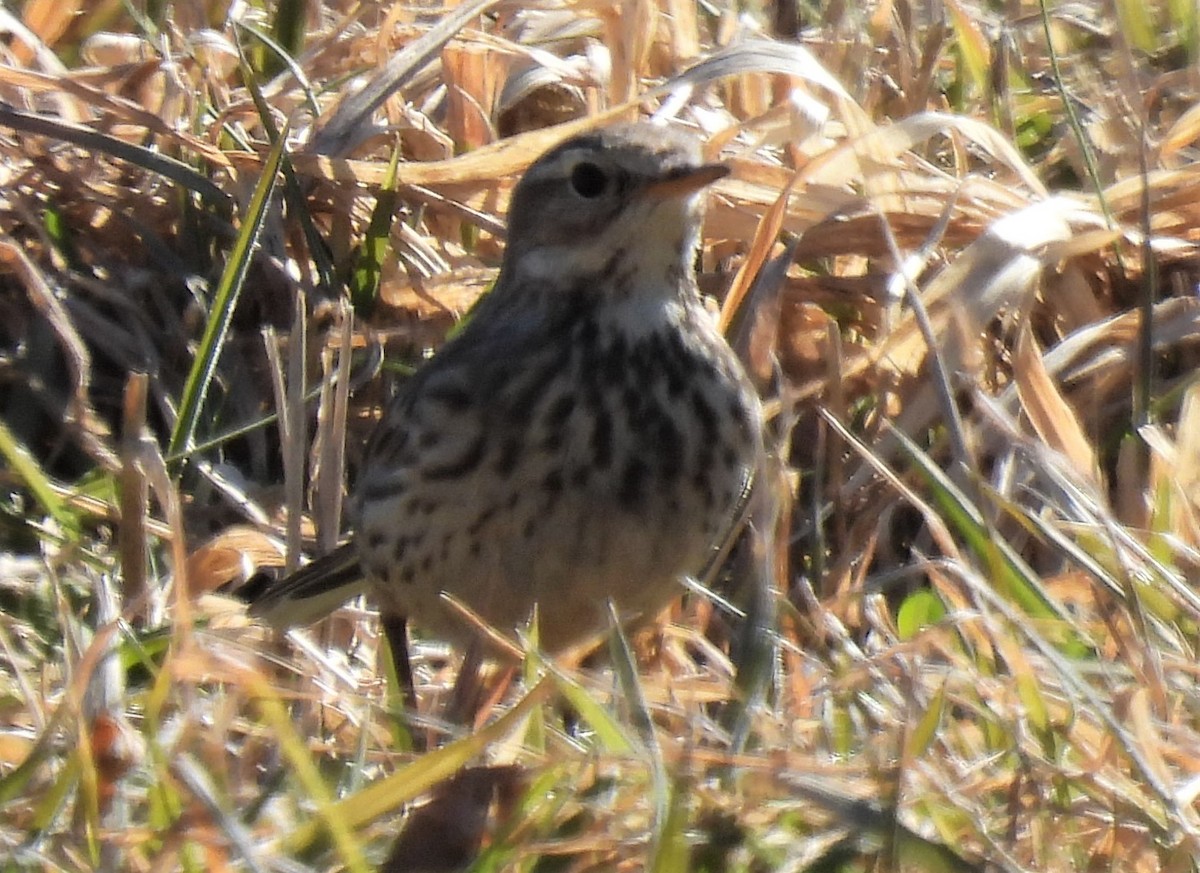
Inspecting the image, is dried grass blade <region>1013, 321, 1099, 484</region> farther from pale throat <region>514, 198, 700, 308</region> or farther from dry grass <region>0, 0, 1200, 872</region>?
pale throat <region>514, 198, 700, 308</region>

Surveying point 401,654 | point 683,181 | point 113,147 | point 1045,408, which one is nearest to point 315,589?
point 401,654

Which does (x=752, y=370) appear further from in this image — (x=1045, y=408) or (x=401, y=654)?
(x=401, y=654)

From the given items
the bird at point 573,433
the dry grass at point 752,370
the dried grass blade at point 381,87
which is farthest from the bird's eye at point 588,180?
the dried grass blade at point 381,87

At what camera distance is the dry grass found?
290cm

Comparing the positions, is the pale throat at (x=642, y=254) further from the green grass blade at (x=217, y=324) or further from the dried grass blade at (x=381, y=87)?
the dried grass blade at (x=381, y=87)

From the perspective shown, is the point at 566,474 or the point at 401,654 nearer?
the point at 566,474

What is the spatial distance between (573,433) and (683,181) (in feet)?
1.54

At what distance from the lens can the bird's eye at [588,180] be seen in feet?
13.6

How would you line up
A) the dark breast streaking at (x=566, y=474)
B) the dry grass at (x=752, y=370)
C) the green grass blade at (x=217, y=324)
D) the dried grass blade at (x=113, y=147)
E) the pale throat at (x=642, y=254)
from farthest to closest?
the dried grass blade at (x=113, y=147) → the green grass blade at (x=217, y=324) → the pale throat at (x=642, y=254) → the dark breast streaking at (x=566, y=474) → the dry grass at (x=752, y=370)

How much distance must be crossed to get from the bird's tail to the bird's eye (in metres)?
0.78

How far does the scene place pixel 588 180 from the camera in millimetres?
4188

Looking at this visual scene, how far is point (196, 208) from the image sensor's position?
519cm

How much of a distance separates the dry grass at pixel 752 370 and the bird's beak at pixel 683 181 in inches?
17.1

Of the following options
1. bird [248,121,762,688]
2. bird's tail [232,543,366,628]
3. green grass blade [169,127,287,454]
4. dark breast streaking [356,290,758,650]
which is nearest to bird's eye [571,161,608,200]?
bird [248,121,762,688]
